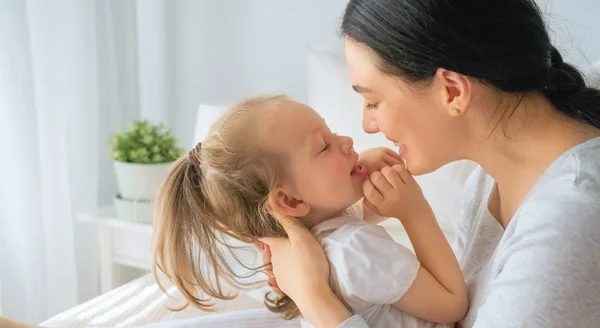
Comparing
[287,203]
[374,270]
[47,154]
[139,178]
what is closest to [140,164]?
[139,178]

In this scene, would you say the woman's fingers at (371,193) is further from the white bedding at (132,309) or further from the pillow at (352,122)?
the pillow at (352,122)

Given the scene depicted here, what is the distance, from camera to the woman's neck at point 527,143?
106 cm

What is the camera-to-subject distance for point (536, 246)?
923 millimetres

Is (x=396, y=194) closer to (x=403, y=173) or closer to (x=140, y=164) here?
(x=403, y=173)

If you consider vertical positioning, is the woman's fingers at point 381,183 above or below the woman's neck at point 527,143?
below

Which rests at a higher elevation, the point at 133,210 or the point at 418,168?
the point at 418,168

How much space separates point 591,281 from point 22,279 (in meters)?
1.97

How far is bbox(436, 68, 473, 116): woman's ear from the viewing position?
3.48ft

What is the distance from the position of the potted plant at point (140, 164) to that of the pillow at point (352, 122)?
1.98 ft

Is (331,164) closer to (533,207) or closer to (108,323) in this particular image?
(533,207)

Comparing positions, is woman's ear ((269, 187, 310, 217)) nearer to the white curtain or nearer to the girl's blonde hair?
the girl's blonde hair

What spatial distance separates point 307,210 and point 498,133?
387mm

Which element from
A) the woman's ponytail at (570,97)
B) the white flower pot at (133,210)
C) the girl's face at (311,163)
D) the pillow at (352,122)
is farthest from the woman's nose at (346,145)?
the white flower pot at (133,210)

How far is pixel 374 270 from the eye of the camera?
1.15m
